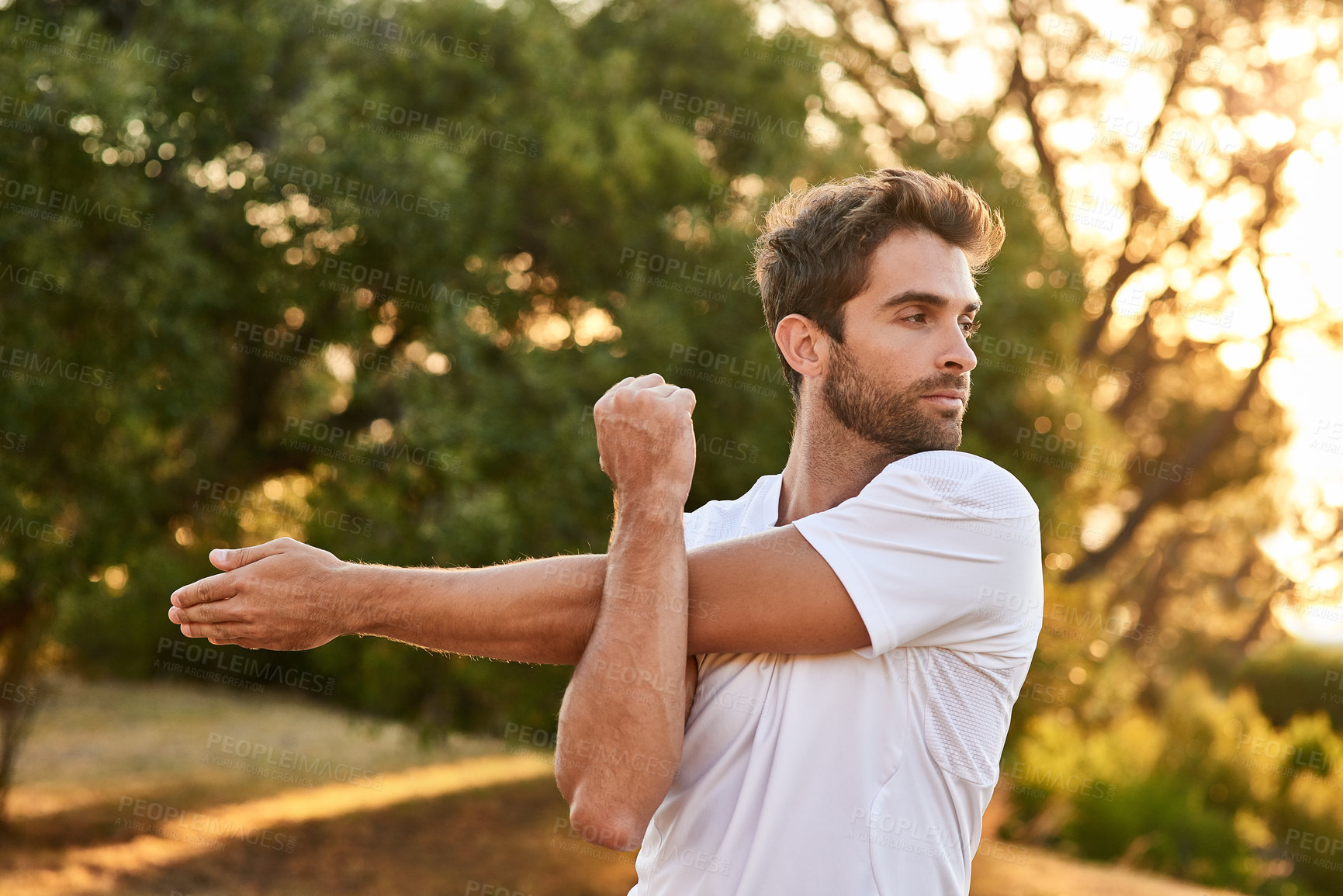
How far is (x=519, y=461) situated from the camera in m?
8.12

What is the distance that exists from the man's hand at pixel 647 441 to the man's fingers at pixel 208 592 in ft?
1.92

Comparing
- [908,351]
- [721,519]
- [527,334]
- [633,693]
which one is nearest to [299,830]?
[527,334]

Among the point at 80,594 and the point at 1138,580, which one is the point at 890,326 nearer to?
the point at 80,594

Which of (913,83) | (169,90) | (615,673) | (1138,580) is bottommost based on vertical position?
(1138,580)

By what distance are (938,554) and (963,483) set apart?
13 cm

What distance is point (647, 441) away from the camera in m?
1.68

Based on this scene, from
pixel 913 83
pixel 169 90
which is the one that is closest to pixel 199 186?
pixel 169 90

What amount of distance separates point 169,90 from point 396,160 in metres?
1.65

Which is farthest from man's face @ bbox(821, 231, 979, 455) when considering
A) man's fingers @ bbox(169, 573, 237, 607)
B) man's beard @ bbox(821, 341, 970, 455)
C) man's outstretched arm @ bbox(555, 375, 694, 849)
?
man's fingers @ bbox(169, 573, 237, 607)

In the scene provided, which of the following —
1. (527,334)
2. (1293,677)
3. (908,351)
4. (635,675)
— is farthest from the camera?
(1293,677)

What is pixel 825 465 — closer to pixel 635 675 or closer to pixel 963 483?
pixel 963 483

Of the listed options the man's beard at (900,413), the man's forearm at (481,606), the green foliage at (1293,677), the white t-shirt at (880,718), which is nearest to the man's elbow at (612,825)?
the white t-shirt at (880,718)

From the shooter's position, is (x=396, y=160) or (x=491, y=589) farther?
(x=396, y=160)

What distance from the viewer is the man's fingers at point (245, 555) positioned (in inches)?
66.7
